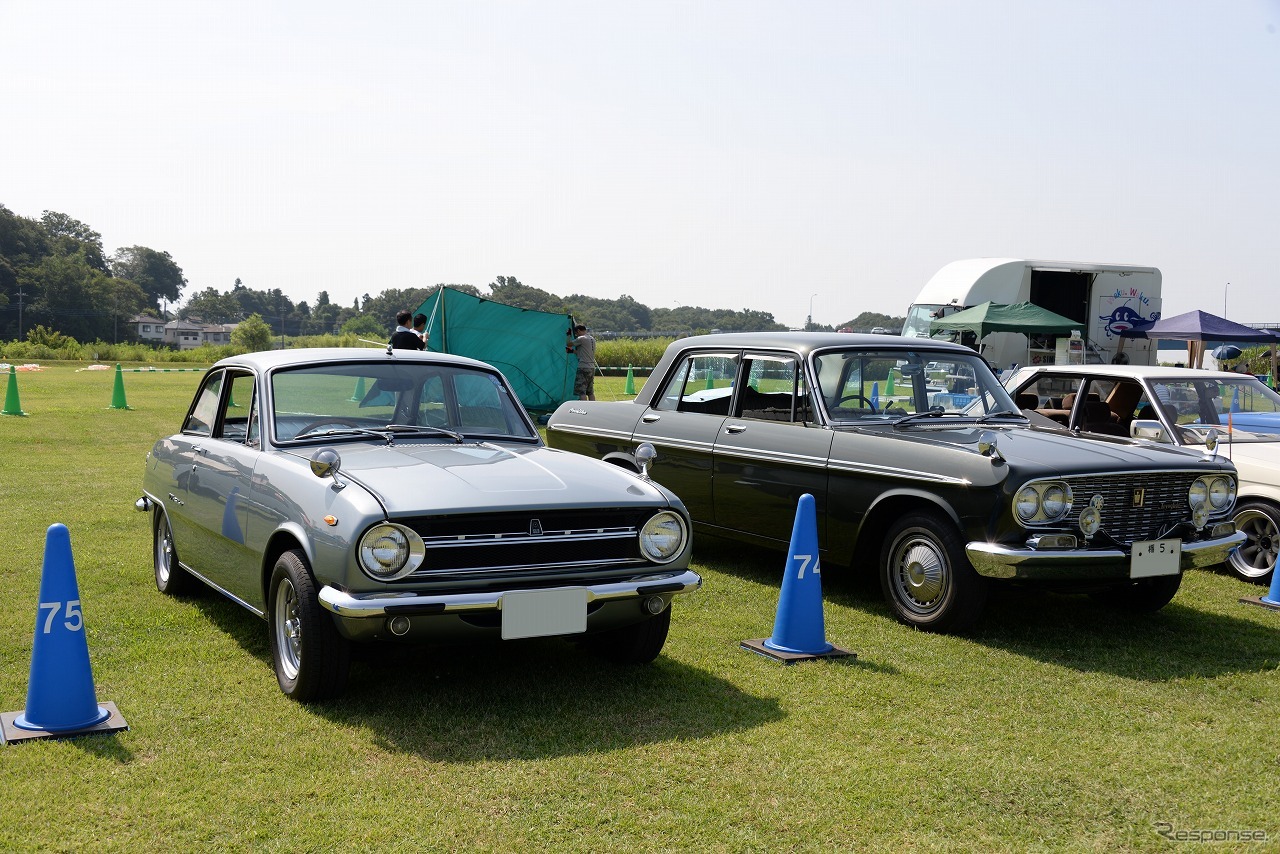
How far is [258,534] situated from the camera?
5.33 metres

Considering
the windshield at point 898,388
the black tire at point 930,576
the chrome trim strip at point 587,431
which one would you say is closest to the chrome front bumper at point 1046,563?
the black tire at point 930,576

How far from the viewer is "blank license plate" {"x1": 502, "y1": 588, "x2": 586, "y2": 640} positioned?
4.71 metres

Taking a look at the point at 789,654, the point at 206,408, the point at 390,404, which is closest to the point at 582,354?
the point at 206,408

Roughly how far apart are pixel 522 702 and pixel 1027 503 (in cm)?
293

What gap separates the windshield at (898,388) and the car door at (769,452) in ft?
0.63

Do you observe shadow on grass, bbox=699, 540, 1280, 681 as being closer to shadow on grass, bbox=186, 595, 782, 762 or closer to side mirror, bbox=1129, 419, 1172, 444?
side mirror, bbox=1129, 419, 1172, 444

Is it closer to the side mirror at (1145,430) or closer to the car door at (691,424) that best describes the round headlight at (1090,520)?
the side mirror at (1145,430)

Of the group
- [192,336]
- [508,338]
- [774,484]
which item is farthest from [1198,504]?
[192,336]

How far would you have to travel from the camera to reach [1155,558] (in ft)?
20.7

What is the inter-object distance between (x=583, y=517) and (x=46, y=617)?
219cm

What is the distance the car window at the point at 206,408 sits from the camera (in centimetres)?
660

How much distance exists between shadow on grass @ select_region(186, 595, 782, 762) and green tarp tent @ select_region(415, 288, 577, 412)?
1561 cm

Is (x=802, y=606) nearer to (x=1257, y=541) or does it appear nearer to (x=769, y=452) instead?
(x=769, y=452)

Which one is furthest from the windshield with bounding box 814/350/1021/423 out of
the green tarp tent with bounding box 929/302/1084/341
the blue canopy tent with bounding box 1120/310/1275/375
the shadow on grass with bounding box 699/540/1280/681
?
the blue canopy tent with bounding box 1120/310/1275/375
